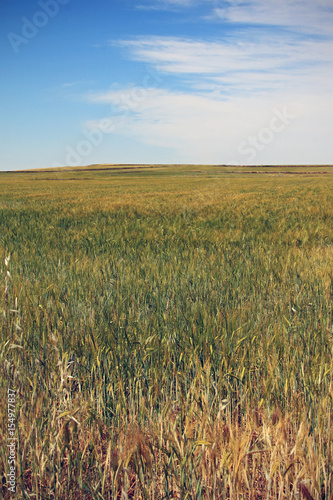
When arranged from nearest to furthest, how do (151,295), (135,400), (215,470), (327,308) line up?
(215,470), (135,400), (327,308), (151,295)

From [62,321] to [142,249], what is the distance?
295cm

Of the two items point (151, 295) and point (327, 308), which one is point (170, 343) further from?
point (327, 308)

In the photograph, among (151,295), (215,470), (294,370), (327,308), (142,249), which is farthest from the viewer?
(142,249)

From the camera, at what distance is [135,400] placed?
1.88m

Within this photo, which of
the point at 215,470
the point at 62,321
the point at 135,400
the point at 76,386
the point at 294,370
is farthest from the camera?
the point at 62,321

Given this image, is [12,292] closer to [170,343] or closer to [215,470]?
[170,343]

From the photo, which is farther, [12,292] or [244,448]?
[12,292]

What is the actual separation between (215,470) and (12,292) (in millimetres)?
2529

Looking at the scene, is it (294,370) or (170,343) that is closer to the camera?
(294,370)

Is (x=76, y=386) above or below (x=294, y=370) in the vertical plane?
below

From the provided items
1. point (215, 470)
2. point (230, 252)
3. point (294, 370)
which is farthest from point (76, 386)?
point (230, 252)

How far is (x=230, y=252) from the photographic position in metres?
5.20

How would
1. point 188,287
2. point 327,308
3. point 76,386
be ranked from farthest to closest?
1. point 188,287
2. point 327,308
3. point 76,386

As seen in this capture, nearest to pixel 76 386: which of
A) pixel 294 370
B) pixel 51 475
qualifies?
pixel 51 475
